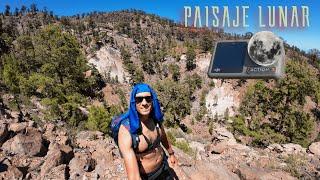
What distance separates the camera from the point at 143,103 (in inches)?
157

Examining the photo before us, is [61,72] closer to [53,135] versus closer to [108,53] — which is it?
[53,135]

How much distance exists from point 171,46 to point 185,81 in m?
21.0

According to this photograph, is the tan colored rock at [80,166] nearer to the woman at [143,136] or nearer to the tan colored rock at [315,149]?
the woman at [143,136]

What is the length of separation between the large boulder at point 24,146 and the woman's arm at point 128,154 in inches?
269

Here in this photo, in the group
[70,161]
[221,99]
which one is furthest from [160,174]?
[221,99]

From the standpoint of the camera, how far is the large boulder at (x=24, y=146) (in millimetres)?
10094

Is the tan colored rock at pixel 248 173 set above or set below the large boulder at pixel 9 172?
below

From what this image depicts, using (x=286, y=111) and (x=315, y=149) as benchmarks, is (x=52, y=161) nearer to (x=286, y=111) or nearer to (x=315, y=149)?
(x=315, y=149)

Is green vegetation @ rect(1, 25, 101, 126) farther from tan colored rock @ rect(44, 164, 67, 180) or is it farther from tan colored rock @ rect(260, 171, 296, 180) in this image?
tan colored rock @ rect(44, 164, 67, 180)

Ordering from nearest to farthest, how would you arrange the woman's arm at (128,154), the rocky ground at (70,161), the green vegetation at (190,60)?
the woman's arm at (128,154) → the rocky ground at (70,161) → the green vegetation at (190,60)

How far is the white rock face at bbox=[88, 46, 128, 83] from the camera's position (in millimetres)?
75438

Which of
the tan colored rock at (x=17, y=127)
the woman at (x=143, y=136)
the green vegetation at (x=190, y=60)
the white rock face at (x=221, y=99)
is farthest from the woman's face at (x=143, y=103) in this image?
the green vegetation at (x=190, y=60)

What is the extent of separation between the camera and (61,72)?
3111cm

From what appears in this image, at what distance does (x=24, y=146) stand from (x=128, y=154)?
7077 millimetres
